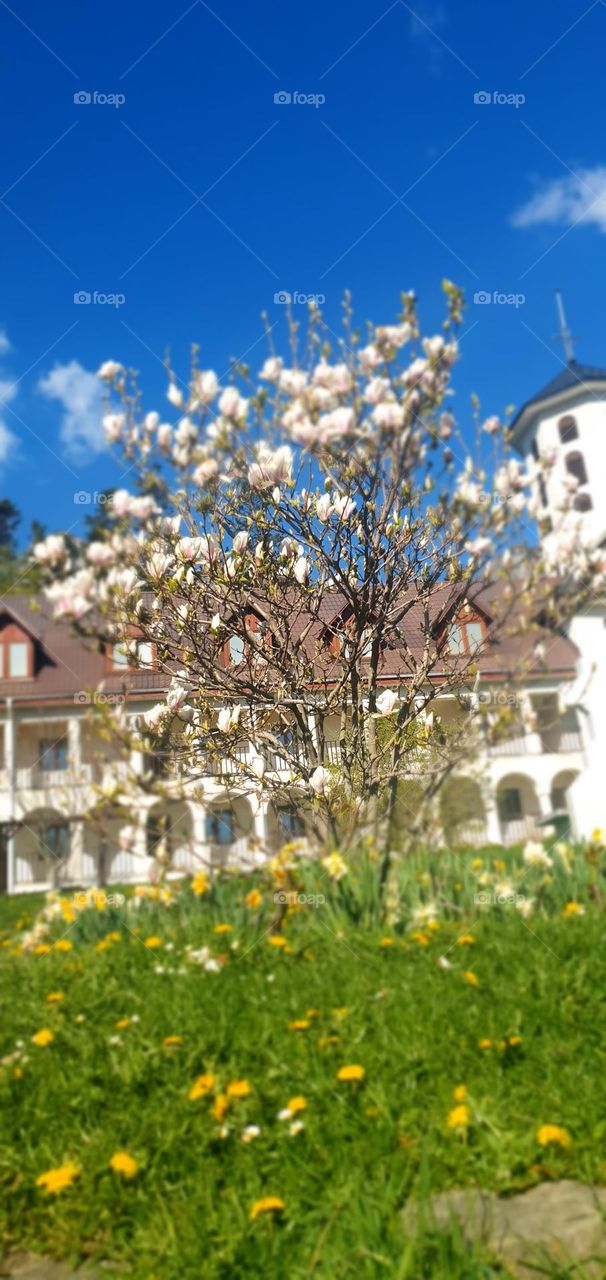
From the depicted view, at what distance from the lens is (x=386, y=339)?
73.8 inches

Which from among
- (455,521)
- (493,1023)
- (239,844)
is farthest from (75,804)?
(493,1023)

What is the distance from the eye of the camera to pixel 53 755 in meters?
1.85

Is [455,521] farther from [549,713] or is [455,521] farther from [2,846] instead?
[2,846]

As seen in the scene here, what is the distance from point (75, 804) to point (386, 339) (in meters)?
1.31

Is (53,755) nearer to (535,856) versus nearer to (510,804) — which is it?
(510,804)

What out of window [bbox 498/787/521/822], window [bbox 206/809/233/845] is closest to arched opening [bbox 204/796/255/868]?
window [bbox 206/809/233/845]

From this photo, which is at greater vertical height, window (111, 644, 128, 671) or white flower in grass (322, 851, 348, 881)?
window (111, 644, 128, 671)

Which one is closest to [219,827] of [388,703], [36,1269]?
[388,703]

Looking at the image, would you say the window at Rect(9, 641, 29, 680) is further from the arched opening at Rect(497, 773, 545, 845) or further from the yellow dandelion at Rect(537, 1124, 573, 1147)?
the yellow dandelion at Rect(537, 1124, 573, 1147)

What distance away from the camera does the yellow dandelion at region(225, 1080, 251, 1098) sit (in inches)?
71.2

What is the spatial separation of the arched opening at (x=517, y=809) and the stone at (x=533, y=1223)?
81 centimetres

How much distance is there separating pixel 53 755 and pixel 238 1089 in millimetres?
886

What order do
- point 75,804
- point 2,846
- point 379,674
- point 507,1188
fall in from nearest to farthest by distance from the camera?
point 507,1188 < point 75,804 < point 2,846 < point 379,674

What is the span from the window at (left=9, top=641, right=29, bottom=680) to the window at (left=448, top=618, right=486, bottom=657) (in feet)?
3.49
